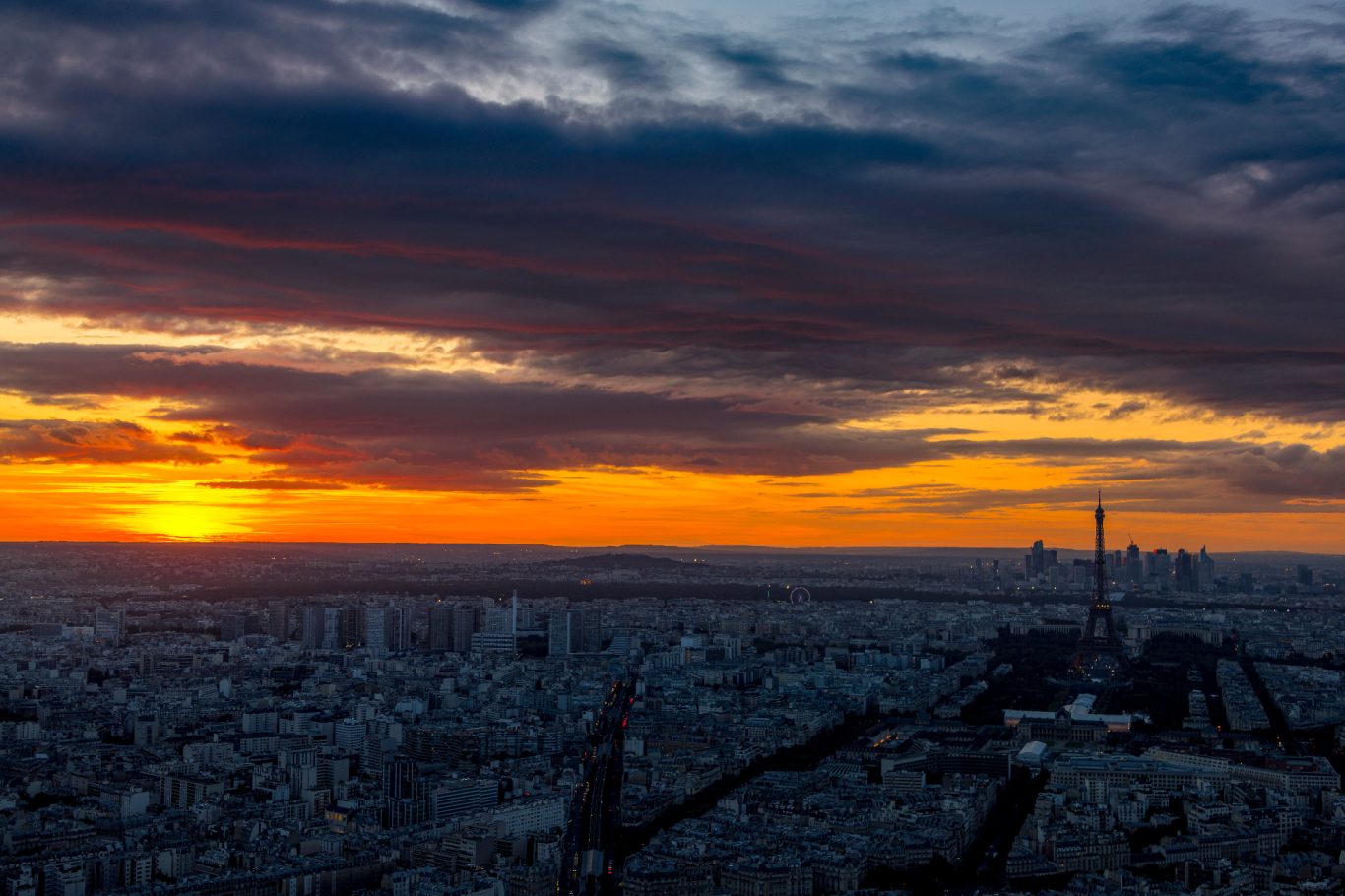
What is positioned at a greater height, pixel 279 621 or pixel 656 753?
pixel 279 621

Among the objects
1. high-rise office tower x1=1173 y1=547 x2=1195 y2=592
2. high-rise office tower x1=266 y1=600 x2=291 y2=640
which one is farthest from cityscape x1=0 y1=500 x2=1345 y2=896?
high-rise office tower x1=1173 y1=547 x2=1195 y2=592

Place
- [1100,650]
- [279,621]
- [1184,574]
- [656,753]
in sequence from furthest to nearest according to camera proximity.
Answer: [1184,574], [279,621], [1100,650], [656,753]

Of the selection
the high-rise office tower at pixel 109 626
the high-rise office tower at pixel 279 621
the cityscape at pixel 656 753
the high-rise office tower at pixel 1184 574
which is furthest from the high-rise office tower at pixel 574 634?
the high-rise office tower at pixel 1184 574

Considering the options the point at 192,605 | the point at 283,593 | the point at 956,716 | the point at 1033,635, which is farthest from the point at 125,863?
the point at 283,593

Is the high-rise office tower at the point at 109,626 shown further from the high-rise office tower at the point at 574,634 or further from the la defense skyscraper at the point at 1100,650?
the la defense skyscraper at the point at 1100,650

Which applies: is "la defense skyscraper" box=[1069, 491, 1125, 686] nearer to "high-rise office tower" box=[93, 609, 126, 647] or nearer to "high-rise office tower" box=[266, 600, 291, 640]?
"high-rise office tower" box=[266, 600, 291, 640]

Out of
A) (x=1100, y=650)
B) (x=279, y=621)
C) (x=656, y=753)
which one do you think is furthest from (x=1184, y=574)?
(x=656, y=753)

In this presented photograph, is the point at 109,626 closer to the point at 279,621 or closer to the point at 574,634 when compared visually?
the point at 279,621

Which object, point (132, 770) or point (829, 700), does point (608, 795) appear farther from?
Answer: point (829, 700)
